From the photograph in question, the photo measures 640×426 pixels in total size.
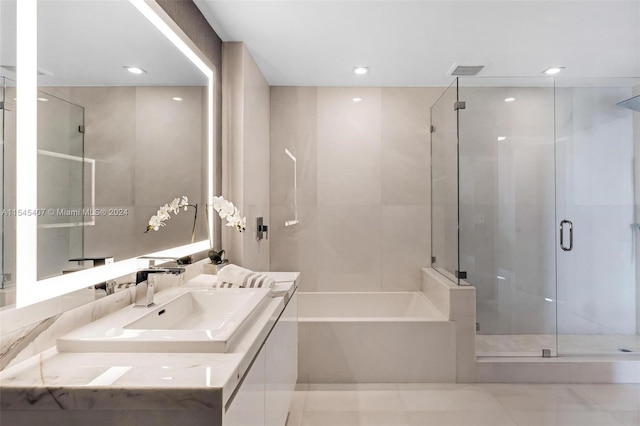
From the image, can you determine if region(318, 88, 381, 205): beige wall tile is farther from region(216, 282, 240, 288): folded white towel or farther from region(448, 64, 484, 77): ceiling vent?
region(216, 282, 240, 288): folded white towel

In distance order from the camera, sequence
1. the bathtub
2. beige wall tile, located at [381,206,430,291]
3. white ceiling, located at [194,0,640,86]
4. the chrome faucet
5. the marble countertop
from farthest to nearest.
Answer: beige wall tile, located at [381,206,430,291]
the bathtub
white ceiling, located at [194,0,640,86]
the chrome faucet
the marble countertop

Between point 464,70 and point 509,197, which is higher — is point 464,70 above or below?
above

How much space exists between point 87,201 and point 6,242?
331 mm

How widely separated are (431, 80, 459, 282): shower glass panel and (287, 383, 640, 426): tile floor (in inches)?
34.0

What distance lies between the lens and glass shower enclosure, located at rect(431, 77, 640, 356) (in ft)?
9.87

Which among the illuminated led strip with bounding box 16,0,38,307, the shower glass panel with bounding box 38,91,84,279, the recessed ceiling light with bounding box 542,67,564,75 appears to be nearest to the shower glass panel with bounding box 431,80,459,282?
the recessed ceiling light with bounding box 542,67,564,75

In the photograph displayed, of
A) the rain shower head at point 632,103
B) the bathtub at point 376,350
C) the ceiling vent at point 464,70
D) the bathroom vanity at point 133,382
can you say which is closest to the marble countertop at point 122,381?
the bathroom vanity at point 133,382

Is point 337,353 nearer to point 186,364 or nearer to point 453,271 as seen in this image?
point 453,271

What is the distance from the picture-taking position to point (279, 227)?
3609 millimetres

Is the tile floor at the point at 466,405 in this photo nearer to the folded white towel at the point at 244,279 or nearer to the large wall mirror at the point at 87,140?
the folded white towel at the point at 244,279

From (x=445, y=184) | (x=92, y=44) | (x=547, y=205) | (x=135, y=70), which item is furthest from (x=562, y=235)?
(x=92, y=44)

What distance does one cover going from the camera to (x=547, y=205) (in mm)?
3033

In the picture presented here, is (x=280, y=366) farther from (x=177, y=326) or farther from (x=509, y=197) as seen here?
(x=509, y=197)

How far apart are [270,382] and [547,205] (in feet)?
8.78
